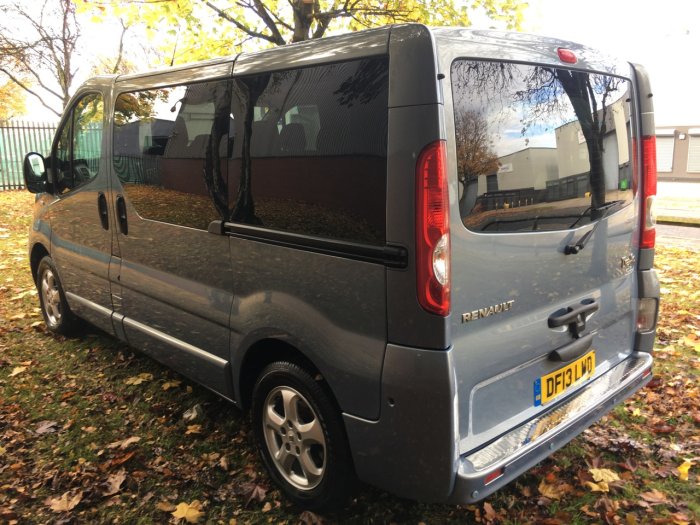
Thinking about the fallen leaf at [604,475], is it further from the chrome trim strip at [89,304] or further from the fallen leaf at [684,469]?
the chrome trim strip at [89,304]

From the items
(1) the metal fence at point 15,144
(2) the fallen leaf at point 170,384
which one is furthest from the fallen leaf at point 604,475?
(1) the metal fence at point 15,144

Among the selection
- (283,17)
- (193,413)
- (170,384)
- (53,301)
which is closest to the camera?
(193,413)

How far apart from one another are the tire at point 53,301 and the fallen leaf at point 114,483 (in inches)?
86.9

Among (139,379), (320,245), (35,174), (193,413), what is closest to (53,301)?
(35,174)

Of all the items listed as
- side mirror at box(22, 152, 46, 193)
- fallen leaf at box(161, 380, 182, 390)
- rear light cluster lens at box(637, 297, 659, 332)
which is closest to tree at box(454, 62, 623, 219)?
rear light cluster lens at box(637, 297, 659, 332)

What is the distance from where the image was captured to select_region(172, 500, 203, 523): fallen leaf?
103 inches

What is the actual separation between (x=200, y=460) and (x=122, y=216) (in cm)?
162

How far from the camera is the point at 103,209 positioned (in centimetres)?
377

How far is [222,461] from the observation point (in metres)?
3.05

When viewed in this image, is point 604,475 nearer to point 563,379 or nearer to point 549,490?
point 549,490

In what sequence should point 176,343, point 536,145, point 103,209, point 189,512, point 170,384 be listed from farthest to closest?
point 170,384
point 103,209
point 176,343
point 189,512
point 536,145

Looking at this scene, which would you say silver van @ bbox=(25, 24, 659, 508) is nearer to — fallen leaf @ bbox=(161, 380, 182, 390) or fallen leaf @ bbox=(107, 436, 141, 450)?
fallen leaf @ bbox=(107, 436, 141, 450)

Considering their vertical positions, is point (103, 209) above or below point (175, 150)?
below

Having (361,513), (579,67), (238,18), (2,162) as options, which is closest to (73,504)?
(361,513)
